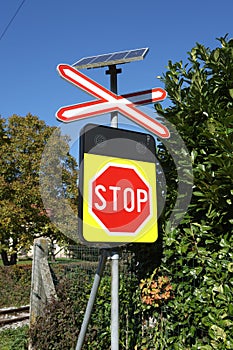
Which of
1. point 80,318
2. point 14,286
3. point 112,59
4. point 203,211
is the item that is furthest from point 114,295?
point 14,286

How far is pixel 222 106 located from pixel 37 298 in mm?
3283

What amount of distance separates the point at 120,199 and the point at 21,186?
12.3 metres

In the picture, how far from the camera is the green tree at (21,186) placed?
13.5 m

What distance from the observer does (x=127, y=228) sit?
2.05m

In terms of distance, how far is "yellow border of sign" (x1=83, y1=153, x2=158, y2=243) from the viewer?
6.41ft

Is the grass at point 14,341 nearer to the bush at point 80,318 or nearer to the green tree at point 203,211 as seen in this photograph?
the bush at point 80,318

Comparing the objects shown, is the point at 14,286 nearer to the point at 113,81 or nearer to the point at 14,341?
the point at 14,341

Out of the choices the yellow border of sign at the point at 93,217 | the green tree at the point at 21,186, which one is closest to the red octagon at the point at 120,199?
the yellow border of sign at the point at 93,217

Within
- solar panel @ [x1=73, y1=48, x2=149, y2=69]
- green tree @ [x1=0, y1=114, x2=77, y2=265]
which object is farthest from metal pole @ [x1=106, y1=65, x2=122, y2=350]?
green tree @ [x1=0, y1=114, x2=77, y2=265]

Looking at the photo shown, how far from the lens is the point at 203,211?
2463 millimetres

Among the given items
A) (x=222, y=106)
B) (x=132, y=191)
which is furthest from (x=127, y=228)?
(x=222, y=106)

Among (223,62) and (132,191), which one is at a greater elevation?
(223,62)

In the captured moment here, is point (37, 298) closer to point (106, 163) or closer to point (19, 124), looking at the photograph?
point (106, 163)

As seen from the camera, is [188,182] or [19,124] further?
[19,124]
